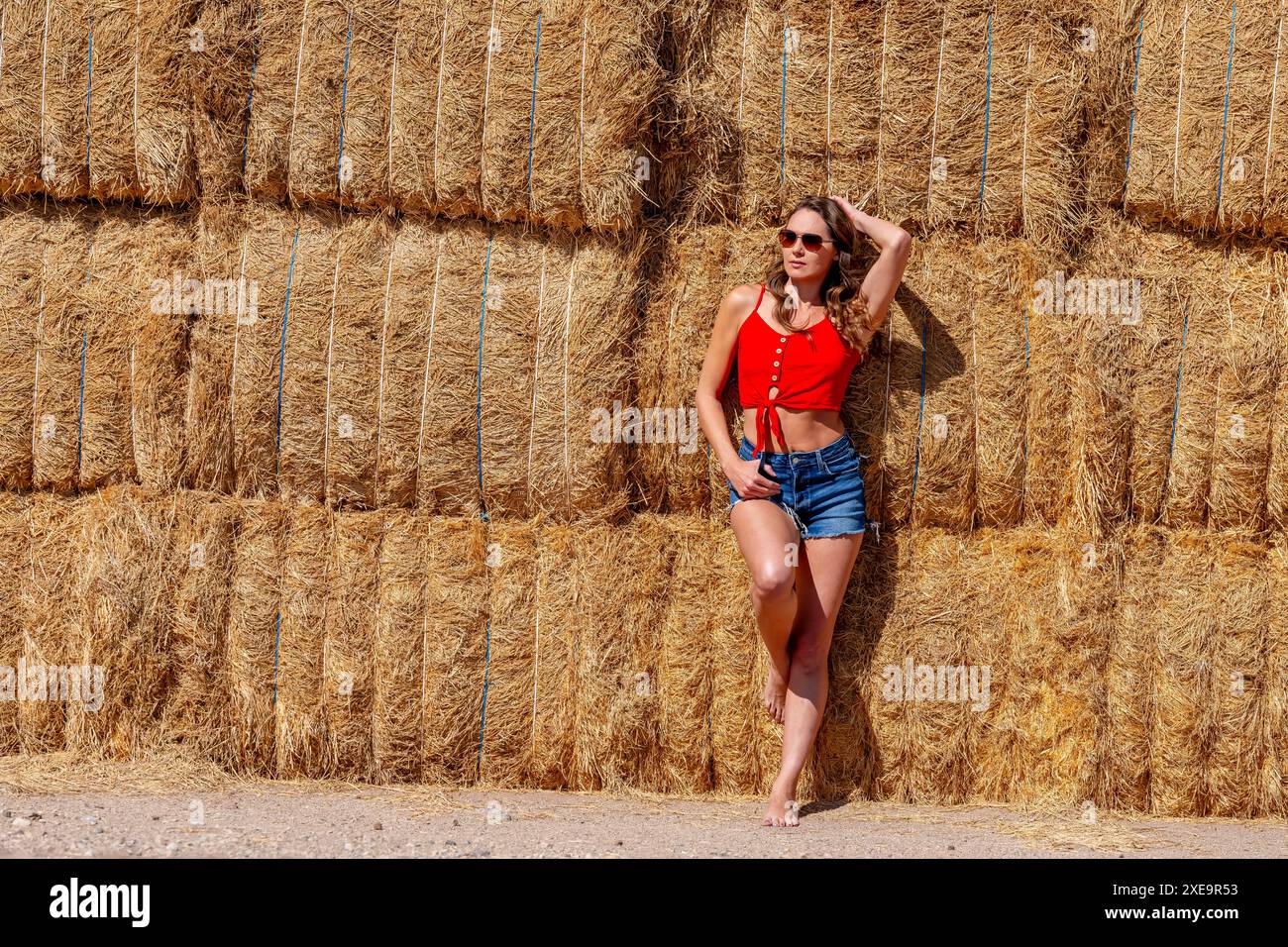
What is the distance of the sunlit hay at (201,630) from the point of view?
5.98m

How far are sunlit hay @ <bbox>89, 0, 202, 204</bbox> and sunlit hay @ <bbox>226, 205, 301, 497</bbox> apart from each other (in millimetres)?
424

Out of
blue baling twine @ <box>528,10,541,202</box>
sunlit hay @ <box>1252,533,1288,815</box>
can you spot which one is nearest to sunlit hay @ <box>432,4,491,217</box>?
blue baling twine @ <box>528,10,541,202</box>

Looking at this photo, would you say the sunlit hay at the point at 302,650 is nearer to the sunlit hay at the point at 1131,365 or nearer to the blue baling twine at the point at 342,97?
the blue baling twine at the point at 342,97

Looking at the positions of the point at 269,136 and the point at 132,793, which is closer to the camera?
the point at 132,793

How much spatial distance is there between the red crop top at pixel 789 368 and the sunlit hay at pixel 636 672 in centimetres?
70

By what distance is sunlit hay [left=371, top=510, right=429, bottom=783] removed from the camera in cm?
596

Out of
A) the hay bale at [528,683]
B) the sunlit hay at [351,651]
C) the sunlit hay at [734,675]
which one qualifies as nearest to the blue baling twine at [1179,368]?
the sunlit hay at [734,675]

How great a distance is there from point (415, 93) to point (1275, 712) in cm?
452

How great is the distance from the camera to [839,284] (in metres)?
5.92

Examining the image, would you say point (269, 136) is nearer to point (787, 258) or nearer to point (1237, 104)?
point (787, 258)

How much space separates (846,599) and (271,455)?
2602 millimetres

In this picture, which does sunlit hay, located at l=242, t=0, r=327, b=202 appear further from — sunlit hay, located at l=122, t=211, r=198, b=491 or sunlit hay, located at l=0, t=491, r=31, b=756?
sunlit hay, located at l=0, t=491, r=31, b=756

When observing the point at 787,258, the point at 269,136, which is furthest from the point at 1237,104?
the point at 269,136

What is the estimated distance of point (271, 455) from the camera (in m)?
6.06
